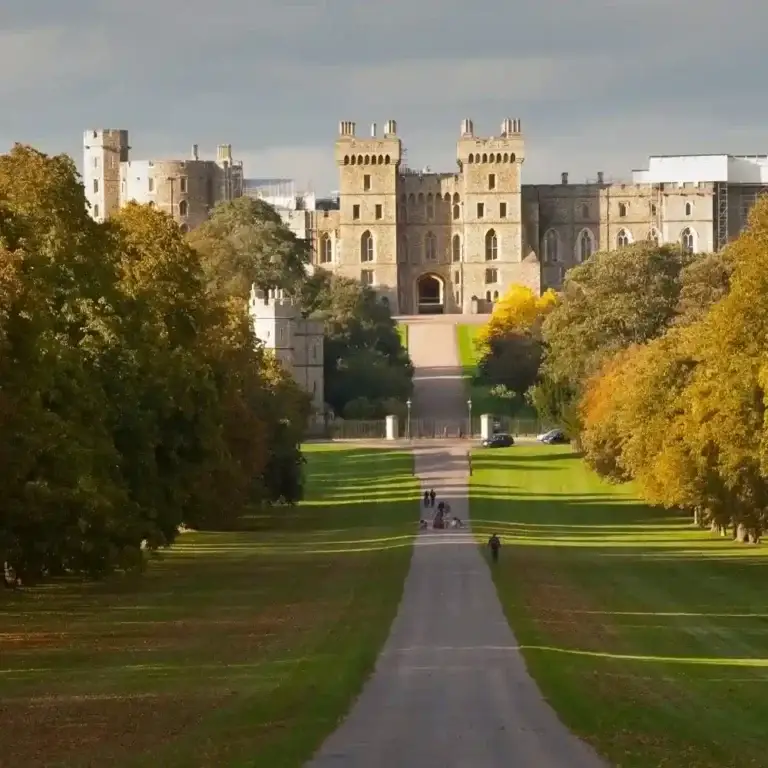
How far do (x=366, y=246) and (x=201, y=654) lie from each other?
4811 inches

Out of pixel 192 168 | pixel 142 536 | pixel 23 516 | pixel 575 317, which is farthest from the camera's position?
pixel 192 168

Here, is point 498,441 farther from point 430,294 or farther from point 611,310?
point 430,294

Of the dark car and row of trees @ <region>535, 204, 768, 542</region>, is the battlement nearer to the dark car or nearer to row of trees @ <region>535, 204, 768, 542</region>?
the dark car

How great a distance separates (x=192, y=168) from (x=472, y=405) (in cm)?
5347

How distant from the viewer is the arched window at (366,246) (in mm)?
147125

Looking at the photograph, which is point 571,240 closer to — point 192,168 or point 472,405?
point 192,168

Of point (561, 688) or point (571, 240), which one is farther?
point (571, 240)

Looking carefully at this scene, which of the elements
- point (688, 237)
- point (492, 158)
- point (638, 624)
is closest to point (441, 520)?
point (638, 624)

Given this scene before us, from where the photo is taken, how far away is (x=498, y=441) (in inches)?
3438

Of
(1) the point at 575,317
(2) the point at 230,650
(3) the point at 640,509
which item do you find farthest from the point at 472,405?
(2) the point at 230,650

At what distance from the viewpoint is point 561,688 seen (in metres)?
21.7

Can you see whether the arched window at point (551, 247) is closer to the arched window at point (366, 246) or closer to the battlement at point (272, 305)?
the arched window at point (366, 246)

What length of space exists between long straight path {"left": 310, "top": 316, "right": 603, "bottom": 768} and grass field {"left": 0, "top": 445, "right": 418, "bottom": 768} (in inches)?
15.0

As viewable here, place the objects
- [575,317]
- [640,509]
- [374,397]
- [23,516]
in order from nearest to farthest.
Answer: [23,516] → [640,509] → [575,317] → [374,397]
